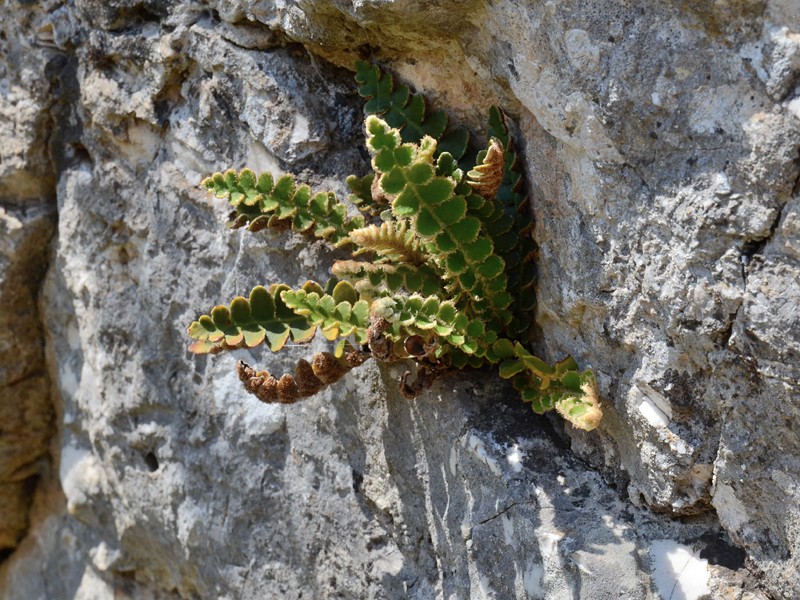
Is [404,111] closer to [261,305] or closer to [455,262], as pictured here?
[455,262]

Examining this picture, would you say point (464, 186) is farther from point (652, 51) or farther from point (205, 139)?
point (205, 139)

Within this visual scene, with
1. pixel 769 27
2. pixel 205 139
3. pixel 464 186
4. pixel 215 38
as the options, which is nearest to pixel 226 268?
pixel 205 139

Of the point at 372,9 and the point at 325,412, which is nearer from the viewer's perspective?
the point at 372,9

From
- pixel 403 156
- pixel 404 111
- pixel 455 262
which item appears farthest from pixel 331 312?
pixel 404 111

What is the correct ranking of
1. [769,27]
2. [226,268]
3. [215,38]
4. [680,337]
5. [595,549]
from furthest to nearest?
[226,268], [215,38], [595,549], [680,337], [769,27]

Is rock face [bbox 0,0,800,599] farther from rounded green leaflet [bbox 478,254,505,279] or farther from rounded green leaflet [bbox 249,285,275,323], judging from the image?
rounded green leaflet [bbox 249,285,275,323]

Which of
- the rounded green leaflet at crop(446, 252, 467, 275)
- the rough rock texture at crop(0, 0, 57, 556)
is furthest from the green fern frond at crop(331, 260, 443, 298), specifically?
the rough rock texture at crop(0, 0, 57, 556)
